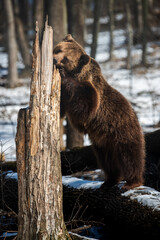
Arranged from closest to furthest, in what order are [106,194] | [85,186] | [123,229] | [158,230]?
[158,230] < [123,229] < [106,194] < [85,186]

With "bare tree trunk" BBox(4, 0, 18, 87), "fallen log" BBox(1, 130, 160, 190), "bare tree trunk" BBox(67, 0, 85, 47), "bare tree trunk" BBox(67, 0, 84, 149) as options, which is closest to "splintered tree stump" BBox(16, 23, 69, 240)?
"fallen log" BBox(1, 130, 160, 190)

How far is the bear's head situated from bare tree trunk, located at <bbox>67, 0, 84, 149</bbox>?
2416mm

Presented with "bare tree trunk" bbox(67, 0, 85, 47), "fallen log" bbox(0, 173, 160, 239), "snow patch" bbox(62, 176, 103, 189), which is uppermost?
"bare tree trunk" bbox(67, 0, 85, 47)

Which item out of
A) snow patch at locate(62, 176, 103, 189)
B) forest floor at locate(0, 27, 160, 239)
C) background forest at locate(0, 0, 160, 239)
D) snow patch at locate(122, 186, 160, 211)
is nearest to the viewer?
snow patch at locate(122, 186, 160, 211)

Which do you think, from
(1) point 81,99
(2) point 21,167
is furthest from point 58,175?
(1) point 81,99

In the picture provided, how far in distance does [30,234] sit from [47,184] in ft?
1.73

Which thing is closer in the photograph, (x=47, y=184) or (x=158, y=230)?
(x=47, y=184)

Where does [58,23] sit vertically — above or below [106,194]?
above

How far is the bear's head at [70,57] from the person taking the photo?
445 centimetres

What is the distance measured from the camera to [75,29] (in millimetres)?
7312

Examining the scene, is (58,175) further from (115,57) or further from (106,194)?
(115,57)

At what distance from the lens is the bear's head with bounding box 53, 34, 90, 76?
445 centimetres

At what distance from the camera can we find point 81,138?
7113mm

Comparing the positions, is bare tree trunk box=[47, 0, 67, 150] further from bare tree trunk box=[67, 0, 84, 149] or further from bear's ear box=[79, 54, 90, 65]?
bear's ear box=[79, 54, 90, 65]
